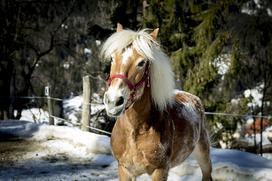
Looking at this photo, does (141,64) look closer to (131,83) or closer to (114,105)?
(131,83)

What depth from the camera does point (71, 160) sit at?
6246 mm

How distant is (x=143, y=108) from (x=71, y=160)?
327cm

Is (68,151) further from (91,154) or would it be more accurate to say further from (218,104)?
(218,104)

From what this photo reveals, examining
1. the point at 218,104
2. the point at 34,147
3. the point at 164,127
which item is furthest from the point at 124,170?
the point at 218,104

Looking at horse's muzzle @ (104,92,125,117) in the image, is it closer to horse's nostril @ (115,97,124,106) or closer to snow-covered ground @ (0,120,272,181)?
horse's nostril @ (115,97,124,106)

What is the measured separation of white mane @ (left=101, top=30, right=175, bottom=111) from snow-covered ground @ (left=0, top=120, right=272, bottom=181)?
180 cm

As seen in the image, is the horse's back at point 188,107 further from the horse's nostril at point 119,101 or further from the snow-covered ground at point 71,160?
the horse's nostril at point 119,101

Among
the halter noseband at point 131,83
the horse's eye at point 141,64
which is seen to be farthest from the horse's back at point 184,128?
the horse's eye at point 141,64

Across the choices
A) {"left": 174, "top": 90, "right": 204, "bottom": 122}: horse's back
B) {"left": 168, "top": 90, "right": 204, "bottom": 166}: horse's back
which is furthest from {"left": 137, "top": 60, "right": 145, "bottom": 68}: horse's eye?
{"left": 174, "top": 90, "right": 204, "bottom": 122}: horse's back

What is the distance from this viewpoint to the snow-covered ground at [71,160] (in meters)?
4.92

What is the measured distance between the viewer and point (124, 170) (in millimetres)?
3369

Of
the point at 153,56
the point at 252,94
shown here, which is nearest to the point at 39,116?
the point at 153,56

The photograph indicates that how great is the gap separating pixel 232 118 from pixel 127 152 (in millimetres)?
9313

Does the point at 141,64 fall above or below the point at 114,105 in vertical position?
above
